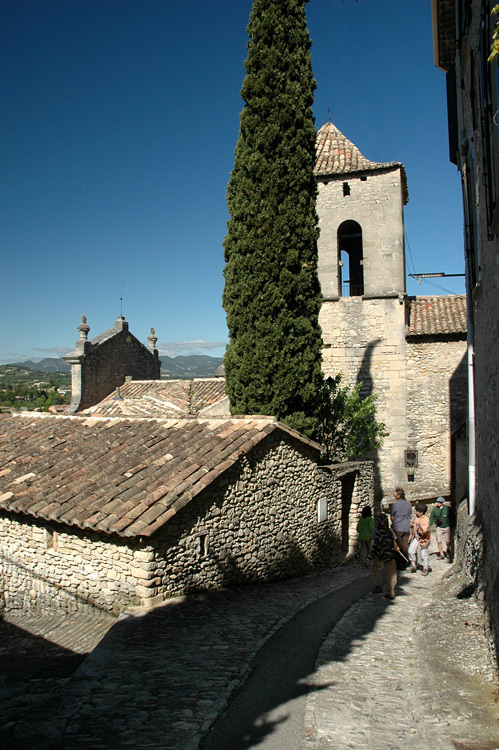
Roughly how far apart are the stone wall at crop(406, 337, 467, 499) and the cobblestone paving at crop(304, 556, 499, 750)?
9895mm

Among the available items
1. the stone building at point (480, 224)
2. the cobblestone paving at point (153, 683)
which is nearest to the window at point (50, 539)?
the cobblestone paving at point (153, 683)

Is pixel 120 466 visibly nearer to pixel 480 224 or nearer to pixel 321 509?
pixel 321 509

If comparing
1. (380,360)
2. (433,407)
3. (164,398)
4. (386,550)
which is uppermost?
(380,360)

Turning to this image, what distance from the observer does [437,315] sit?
17875 millimetres

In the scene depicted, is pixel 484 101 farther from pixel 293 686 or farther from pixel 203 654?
pixel 203 654

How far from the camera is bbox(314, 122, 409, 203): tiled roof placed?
1758 centimetres

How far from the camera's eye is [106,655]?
239 inches

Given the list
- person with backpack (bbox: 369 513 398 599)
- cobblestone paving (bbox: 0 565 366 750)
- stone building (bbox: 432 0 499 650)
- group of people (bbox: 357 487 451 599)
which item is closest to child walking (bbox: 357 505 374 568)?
group of people (bbox: 357 487 451 599)

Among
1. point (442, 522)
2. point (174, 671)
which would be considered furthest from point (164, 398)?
point (174, 671)

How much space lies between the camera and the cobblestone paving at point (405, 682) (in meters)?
4.39

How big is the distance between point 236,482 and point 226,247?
20.4 feet

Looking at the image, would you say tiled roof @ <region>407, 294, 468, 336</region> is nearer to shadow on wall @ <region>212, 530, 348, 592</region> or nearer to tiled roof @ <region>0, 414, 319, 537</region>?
shadow on wall @ <region>212, 530, 348, 592</region>

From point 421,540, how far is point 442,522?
121 centimetres

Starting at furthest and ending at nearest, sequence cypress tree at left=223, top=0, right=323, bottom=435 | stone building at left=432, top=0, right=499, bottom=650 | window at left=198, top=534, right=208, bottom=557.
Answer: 1. cypress tree at left=223, top=0, right=323, bottom=435
2. window at left=198, top=534, right=208, bottom=557
3. stone building at left=432, top=0, right=499, bottom=650
